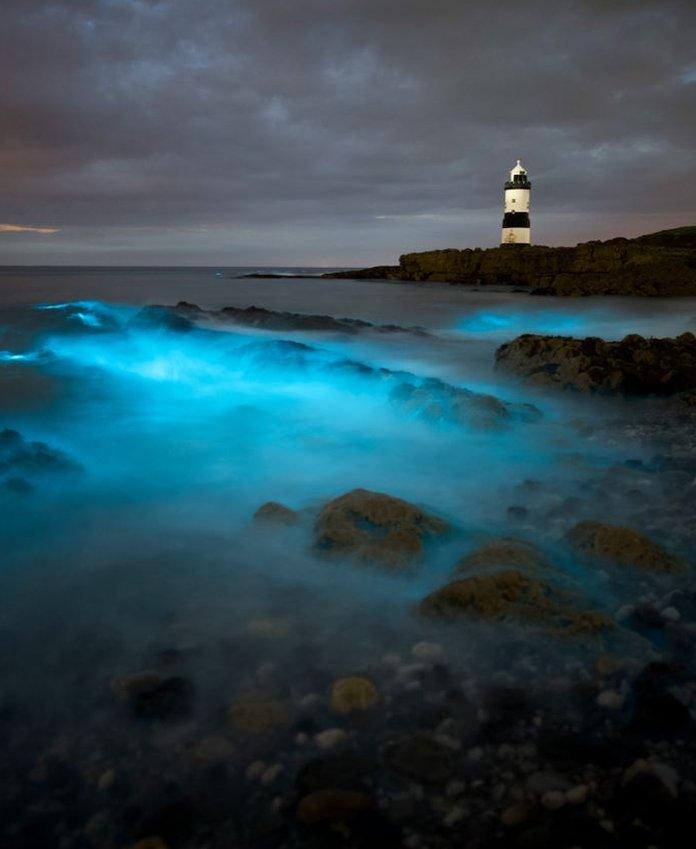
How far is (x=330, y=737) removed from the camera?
8.23 feet

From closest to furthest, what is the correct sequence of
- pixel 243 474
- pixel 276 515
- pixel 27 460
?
pixel 276 515 < pixel 27 460 < pixel 243 474

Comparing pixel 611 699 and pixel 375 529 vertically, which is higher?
pixel 375 529

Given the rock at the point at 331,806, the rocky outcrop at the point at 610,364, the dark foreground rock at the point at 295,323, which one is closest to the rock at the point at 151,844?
the rock at the point at 331,806

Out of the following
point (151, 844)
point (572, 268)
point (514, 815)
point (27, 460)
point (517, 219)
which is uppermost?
point (517, 219)

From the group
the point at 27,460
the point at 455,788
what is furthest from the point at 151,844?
the point at 27,460

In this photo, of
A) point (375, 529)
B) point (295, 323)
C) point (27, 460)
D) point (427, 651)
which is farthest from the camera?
point (295, 323)

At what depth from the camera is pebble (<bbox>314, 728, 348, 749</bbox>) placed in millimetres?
2469

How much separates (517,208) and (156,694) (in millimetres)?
65245

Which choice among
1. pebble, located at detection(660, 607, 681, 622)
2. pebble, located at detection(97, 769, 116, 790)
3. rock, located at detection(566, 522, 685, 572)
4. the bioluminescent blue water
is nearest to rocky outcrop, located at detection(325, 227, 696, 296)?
the bioluminescent blue water

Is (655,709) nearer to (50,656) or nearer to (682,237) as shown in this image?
(50,656)

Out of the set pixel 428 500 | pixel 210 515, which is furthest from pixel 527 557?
pixel 210 515

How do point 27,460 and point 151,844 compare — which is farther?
point 27,460

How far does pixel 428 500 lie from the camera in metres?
5.44

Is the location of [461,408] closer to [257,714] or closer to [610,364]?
[610,364]
